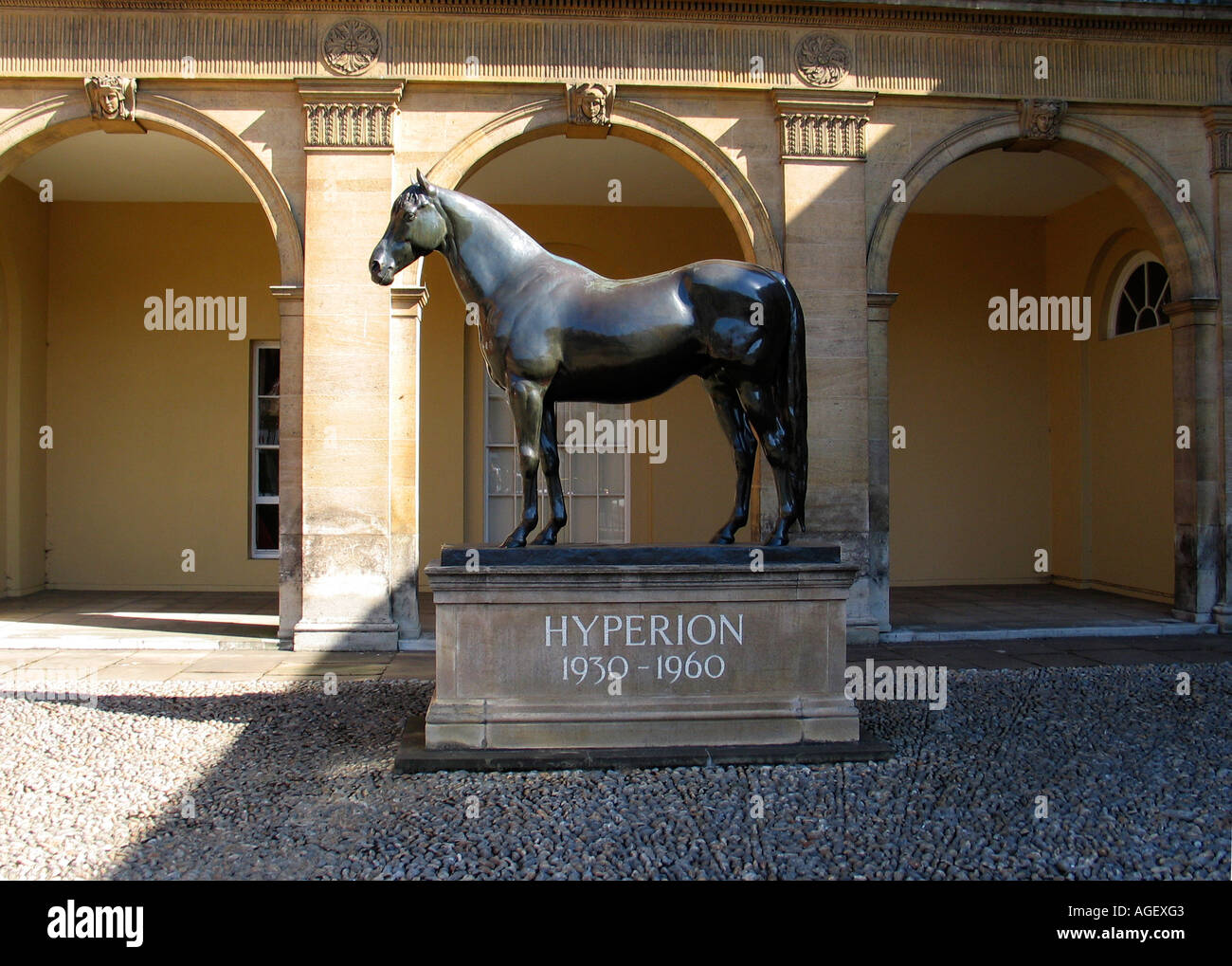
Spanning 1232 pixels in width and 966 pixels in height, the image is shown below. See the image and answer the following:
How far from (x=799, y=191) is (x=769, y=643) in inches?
181

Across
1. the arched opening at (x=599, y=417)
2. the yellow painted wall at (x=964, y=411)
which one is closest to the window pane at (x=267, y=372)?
the arched opening at (x=599, y=417)

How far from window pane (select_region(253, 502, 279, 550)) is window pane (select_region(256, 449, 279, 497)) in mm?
150

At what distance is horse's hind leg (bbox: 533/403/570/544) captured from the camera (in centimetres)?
448

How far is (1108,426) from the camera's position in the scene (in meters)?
10.8

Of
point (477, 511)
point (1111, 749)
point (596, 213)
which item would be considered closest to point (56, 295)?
point (477, 511)

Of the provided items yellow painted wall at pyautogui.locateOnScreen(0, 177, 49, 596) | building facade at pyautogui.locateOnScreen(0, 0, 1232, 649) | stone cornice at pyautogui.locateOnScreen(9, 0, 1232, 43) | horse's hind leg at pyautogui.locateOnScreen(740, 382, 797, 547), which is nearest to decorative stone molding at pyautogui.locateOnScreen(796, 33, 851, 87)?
building facade at pyautogui.locateOnScreen(0, 0, 1232, 649)

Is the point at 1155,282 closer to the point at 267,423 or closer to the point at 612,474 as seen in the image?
the point at 612,474

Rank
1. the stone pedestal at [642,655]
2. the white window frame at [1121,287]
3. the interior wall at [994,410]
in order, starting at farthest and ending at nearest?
1. the interior wall at [994,410]
2. the white window frame at [1121,287]
3. the stone pedestal at [642,655]

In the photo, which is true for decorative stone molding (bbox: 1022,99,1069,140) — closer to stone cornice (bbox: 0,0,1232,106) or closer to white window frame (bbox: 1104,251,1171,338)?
stone cornice (bbox: 0,0,1232,106)

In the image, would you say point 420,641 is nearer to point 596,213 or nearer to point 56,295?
point 596,213

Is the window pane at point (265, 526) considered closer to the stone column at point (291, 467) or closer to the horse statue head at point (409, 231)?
the stone column at point (291, 467)

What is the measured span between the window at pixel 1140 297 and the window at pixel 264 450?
A: 10.0 m

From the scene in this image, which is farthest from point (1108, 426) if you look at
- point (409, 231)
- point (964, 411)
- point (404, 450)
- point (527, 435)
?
point (409, 231)

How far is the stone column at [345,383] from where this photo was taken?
7.20m
